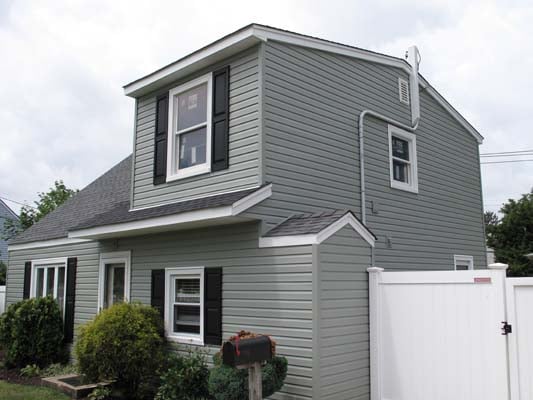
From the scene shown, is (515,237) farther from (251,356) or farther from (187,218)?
(251,356)

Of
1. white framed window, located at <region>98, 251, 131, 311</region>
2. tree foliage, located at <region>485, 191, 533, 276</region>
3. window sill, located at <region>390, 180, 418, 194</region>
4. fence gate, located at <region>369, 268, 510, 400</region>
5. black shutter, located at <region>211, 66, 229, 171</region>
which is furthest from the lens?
tree foliage, located at <region>485, 191, 533, 276</region>

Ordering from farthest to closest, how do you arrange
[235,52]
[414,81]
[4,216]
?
[4,216] → [414,81] → [235,52]

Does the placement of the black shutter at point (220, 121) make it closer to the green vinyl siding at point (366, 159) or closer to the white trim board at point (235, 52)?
the white trim board at point (235, 52)

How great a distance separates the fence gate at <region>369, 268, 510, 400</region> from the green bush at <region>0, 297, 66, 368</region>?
23.1ft

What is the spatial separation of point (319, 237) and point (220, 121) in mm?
2735

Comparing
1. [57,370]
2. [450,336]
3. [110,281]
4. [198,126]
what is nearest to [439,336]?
[450,336]

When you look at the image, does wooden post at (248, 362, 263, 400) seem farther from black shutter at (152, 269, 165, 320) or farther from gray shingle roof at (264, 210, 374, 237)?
black shutter at (152, 269, 165, 320)

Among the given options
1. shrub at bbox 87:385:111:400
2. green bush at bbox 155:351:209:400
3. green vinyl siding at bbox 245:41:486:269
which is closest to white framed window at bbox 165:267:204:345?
green bush at bbox 155:351:209:400

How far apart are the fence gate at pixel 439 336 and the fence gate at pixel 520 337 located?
0.02m

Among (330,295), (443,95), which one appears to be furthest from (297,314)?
(443,95)

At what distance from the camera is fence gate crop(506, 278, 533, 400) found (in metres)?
5.38

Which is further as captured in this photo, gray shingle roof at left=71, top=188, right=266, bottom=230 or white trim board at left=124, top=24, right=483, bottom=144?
white trim board at left=124, top=24, right=483, bottom=144

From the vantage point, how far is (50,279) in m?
12.1

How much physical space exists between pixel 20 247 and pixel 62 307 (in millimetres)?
2700
